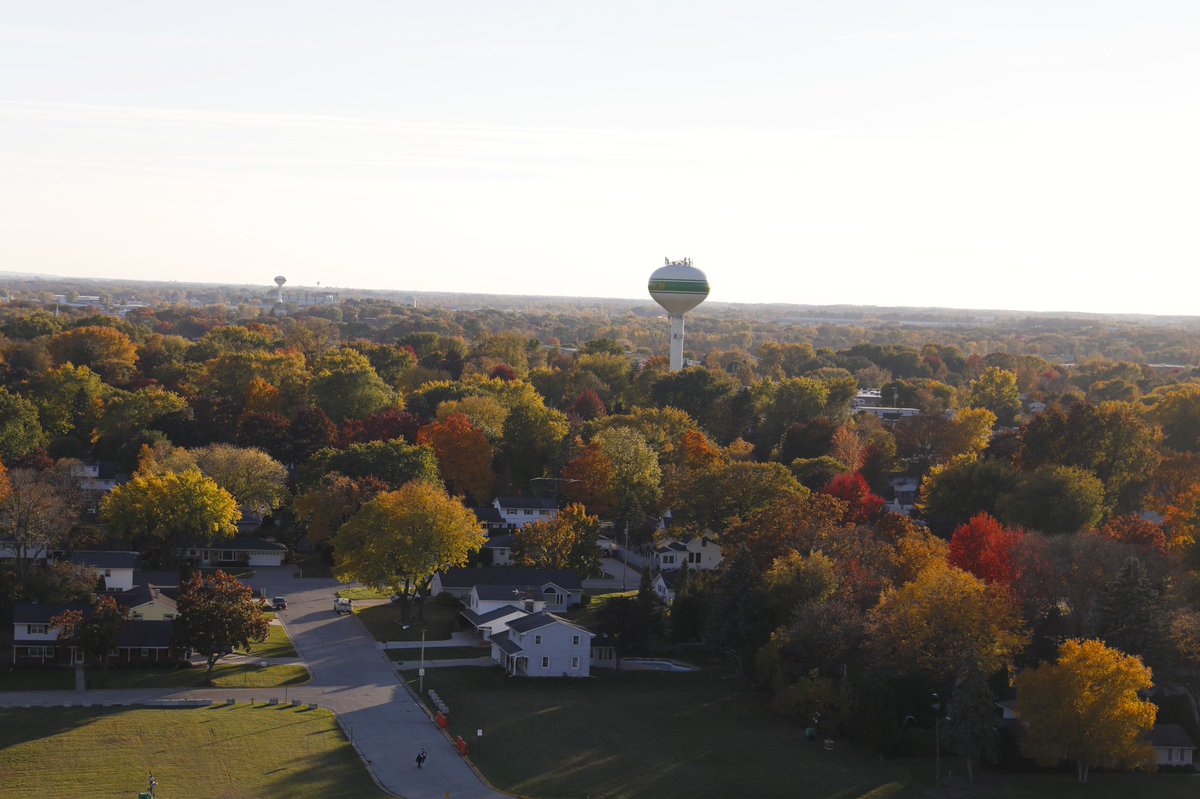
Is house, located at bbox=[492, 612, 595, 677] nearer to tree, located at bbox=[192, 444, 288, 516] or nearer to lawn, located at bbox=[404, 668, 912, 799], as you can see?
lawn, located at bbox=[404, 668, 912, 799]

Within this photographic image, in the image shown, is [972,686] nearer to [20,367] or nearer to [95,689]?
[95,689]

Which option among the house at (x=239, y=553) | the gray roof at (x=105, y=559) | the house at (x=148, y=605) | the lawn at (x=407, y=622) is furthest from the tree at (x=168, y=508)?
the lawn at (x=407, y=622)

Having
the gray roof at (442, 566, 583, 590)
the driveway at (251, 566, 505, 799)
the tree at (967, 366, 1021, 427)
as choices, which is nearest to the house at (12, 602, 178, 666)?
the driveway at (251, 566, 505, 799)

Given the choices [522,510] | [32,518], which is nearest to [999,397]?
[522,510]

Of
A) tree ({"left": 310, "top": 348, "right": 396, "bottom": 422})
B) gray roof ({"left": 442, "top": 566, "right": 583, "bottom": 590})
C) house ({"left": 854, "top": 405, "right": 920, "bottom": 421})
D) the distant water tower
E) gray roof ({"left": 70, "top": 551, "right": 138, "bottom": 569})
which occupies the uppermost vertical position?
the distant water tower

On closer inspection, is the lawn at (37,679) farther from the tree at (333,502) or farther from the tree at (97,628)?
the tree at (333,502)

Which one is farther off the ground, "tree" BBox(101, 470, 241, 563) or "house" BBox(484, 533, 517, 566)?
"tree" BBox(101, 470, 241, 563)
